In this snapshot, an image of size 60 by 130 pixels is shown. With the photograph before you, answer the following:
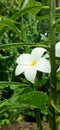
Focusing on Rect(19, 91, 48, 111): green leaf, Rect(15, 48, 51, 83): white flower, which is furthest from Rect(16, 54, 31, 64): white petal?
Rect(19, 91, 48, 111): green leaf

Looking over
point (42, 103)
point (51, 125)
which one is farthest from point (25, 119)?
point (42, 103)

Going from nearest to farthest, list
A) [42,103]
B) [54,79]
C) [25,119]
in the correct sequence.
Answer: [42,103] < [54,79] < [25,119]

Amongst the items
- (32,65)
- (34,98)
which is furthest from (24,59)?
(34,98)

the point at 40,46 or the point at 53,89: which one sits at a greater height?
the point at 40,46

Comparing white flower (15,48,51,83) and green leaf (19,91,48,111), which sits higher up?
white flower (15,48,51,83)

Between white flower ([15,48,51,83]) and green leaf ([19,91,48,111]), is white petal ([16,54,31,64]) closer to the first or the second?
white flower ([15,48,51,83])

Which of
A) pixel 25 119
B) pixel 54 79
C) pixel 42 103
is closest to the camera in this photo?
pixel 42 103

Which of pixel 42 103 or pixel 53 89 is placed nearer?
pixel 42 103

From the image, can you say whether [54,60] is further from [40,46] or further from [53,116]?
[53,116]
